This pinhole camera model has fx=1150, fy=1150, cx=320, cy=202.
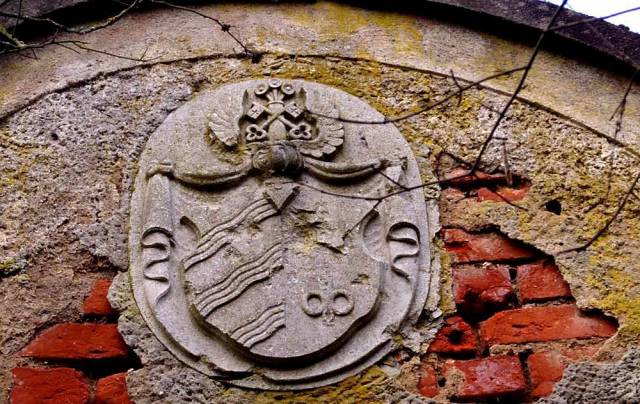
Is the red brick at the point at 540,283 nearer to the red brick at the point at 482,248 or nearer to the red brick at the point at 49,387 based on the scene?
the red brick at the point at 482,248

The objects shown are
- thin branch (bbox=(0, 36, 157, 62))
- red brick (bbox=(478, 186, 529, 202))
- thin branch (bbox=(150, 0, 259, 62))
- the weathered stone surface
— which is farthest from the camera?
thin branch (bbox=(150, 0, 259, 62))

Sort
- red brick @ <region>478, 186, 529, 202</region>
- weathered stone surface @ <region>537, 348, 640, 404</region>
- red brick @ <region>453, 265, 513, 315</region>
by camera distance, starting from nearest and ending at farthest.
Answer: weathered stone surface @ <region>537, 348, 640, 404</region>, red brick @ <region>453, 265, 513, 315</region>, red brick @ <region>478, 186, 529, 202</region>

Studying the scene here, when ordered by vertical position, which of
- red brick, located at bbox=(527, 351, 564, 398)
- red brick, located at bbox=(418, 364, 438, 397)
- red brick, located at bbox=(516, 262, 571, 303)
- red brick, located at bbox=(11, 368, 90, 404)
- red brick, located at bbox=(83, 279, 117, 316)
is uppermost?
red brick, located at bbox=(516, 262, 571, 303)

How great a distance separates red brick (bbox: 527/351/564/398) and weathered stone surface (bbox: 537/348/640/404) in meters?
0.02

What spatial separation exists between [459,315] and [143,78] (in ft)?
4.25

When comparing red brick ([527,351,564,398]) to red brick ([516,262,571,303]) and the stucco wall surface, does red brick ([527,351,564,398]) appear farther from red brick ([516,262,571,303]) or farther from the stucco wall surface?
red brick ([516,262,571,303])

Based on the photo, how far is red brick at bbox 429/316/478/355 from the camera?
3.15m

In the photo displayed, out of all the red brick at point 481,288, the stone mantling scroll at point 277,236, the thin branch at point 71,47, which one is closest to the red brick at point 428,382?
the stone mantling scroll at point 277,236

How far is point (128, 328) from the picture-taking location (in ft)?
10.3

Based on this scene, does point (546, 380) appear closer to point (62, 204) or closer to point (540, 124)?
point (540, 124)

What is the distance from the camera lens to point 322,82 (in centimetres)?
371

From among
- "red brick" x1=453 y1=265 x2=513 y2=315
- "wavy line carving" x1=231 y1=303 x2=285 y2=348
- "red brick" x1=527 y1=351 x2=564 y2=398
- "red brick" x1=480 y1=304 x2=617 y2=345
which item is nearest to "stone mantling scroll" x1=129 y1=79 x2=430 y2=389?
"wavy line carving" x1=231 y1=303 x2=285 y2=348

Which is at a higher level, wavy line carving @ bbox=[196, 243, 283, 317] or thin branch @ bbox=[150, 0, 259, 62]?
thin branch @ bbox=[150, 0, 259, 62]

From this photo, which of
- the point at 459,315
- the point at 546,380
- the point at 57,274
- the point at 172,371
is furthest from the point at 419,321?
the point at 57,274
